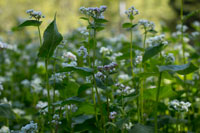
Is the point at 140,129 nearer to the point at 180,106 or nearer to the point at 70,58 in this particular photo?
the point at 180,106

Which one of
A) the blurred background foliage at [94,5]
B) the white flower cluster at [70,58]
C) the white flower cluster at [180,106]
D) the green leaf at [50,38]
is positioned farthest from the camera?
the blurred background foliage at [94,5]

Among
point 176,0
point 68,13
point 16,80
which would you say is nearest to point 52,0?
point 68,13

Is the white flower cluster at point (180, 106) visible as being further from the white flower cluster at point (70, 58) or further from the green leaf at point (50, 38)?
the green leaf at point (50, 38)

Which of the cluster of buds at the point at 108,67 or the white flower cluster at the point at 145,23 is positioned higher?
the white flower cluster at the point at 145,23

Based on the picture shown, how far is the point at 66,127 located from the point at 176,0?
7095 mm

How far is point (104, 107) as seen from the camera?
5.29 ft

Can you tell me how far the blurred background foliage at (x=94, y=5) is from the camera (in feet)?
26.2

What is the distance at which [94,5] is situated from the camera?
1673cm

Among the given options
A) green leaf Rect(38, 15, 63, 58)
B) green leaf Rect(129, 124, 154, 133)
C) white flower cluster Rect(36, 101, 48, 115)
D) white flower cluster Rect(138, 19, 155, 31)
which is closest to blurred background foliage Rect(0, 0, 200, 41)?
white flower cluster Rect(138, 19, 155, 31)

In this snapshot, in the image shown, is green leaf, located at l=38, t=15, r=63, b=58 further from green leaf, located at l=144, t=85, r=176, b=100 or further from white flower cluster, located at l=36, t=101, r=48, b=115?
green leaf, located at l=144, t=85, r=176, b=100

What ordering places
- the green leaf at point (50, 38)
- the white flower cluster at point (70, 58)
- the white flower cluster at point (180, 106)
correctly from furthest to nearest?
the white flower cluster at point (70, 58), the white flower cluster at point (180, 106), the green leaf at point (50, 38)

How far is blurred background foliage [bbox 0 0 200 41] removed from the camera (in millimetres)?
8000

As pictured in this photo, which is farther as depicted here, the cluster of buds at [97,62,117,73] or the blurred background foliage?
the blurred background foliage

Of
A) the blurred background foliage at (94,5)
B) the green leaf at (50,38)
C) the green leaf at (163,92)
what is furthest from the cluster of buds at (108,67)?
the blurred background foliage at (94,5)
